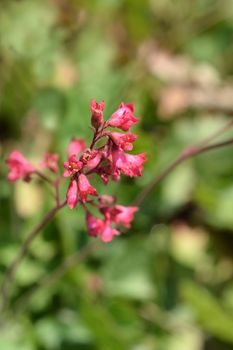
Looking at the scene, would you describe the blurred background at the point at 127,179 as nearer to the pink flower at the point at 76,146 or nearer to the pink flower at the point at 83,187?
the pink flower at the point at 76,146

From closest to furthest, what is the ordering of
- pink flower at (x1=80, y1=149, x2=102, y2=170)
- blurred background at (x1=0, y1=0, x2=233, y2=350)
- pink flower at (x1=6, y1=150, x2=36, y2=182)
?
1. pink flower at (x1=80, y1=149, x2=102, y2=170)
2. pink flower at (x1=6, y1=150, x2=36, y2=182)
3. blurred background at (x1=0, y1=0, x2=233, y2=350)

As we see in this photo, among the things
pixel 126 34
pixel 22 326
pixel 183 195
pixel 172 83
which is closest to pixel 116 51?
pixel 126 34

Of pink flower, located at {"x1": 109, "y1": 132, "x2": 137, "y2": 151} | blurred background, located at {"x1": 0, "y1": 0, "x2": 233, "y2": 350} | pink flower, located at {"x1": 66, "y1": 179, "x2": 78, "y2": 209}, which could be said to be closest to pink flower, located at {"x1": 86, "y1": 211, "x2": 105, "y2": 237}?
pink flower, located at {"x1": 66, "y1": 179, "x2": 78, "y2": 209}

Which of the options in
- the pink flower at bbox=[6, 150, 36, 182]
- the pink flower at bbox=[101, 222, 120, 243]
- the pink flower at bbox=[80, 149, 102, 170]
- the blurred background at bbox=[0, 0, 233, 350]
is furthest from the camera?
the blurred background at bbox=[0, 0, 233, 350]

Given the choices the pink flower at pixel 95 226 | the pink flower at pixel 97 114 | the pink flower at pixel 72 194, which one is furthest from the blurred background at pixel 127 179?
the pink flower at pixel 97 114

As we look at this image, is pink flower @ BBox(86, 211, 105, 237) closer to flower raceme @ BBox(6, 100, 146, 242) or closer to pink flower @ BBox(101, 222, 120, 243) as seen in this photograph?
pink flower @ BBox(101, 222, 120, 243)

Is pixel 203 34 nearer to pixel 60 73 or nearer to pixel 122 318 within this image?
pixel 60 73
